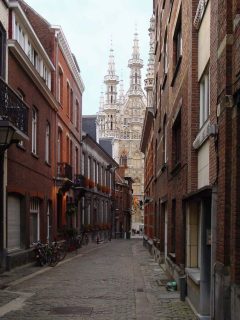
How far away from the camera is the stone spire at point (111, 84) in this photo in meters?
140

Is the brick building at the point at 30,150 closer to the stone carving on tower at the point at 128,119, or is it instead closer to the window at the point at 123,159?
the stone carving on tower at the point at 128,119

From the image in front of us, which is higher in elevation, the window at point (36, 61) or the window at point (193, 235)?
the window at point (36, 61)

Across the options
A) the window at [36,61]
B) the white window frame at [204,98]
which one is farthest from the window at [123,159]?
the white window frame at [204,98]

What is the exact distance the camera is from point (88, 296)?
564 inches

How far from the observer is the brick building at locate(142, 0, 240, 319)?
26.7 ft

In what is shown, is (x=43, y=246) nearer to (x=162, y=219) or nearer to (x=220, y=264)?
(x=162, y=219)

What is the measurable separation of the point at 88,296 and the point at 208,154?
213 inches

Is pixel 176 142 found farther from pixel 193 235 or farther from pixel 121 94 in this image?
pixel 121 94

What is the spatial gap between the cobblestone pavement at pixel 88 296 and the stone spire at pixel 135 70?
120m

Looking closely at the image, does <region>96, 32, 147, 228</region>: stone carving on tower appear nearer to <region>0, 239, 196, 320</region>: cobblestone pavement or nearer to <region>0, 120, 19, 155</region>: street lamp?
<region>0, 239, 196, 320</region>: cobblestone pavement

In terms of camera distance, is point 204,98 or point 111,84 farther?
point 111,84

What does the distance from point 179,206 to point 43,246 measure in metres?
9.52

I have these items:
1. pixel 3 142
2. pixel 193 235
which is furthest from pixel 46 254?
A: pixel 193 235

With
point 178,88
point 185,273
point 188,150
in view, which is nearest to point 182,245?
point 185,273
